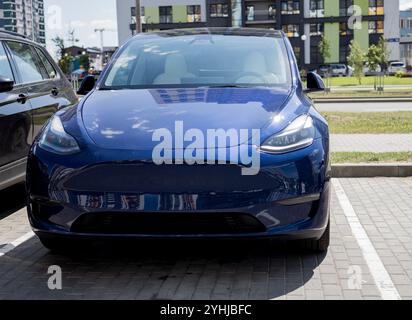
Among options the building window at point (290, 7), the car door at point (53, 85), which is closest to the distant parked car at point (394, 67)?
the building window at point (290, 7)

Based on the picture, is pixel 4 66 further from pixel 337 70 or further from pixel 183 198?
pixel 337 70

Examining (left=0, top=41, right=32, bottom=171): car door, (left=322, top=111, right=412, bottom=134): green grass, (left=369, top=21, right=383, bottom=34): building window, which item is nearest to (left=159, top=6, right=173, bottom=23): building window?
(left=369, top=21, right=383, bottom=34): building window

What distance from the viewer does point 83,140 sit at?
12.1ft

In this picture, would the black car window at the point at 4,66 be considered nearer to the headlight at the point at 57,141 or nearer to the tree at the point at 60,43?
the headlight at the point at 57,141

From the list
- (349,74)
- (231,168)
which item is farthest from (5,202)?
(349,74)

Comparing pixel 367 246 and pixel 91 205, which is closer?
pixel 91 205

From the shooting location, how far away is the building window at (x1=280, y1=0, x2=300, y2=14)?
72312 mm

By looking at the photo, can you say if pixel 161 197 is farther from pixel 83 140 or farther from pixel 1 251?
pixel 1 251

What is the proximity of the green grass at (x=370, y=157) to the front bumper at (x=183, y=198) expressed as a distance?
400cm

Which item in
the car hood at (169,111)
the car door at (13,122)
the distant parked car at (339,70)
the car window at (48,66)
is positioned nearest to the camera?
the car hood at (169,111)

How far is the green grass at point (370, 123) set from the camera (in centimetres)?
1104

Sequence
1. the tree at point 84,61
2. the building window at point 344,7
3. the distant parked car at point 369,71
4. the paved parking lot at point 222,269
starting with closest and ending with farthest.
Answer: the paved parking lot at point 222,269 < the distant parked car at point 369,71 < the tree at point 84,61 < the building window at point 344,7

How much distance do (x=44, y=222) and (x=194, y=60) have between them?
1.93m

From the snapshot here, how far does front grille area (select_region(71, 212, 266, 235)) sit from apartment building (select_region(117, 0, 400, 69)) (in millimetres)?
69762
